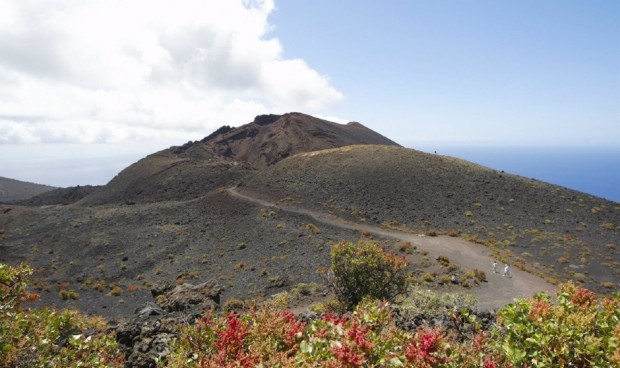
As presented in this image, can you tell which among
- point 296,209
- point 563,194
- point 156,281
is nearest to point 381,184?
point 296,209

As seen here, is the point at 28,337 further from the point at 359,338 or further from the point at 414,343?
the point at 414,343

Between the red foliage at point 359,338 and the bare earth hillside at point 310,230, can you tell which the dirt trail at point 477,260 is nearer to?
the bare earth hillside at point 310,230

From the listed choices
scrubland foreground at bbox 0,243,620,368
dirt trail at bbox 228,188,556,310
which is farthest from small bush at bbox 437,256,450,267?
scrubland foreground at bbox 0,243,620,368

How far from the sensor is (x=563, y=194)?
4938cm

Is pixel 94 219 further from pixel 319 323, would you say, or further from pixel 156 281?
pixel 319 323

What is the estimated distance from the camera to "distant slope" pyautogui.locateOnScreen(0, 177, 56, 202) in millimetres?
121181

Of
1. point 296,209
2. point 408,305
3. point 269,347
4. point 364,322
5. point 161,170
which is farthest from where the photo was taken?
point 161,170

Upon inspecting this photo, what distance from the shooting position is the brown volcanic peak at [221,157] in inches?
2623

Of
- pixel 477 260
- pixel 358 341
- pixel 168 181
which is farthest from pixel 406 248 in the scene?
pixel 168 181

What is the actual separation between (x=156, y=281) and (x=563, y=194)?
5084 centimetres

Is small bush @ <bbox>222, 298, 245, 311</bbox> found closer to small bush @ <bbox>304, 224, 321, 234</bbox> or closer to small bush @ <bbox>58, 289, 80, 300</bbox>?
small bush @ <bbox>58, 289, 80, 300</bbox>

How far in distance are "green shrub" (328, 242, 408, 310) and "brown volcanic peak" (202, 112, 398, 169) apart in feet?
211

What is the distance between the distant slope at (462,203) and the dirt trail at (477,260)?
88.1 inches

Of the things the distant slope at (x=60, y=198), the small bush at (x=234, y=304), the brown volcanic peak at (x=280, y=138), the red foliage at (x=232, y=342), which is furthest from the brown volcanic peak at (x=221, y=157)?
the red foliage at (x=232, y=342)
